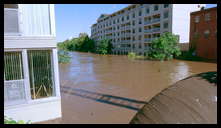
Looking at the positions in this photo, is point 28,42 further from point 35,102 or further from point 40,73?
point 35,102

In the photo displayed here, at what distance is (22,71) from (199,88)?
18.6ft

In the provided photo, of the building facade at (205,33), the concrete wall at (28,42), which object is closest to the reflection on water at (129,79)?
the concrete wall at (28,42)

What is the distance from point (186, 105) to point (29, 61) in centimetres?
559

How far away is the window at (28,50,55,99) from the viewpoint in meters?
5.87

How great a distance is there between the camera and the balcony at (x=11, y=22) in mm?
5336

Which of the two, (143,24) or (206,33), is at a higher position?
(143,24)

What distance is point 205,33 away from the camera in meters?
27.2

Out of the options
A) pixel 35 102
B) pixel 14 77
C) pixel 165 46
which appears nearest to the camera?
pixel 14 77

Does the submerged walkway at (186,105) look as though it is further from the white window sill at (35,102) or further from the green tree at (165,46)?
the green tree at (165,46)

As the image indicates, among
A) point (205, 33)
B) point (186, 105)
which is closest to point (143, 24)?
point (205, 33)

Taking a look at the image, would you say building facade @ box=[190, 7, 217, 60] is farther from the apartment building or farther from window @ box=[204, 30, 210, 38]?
the apartment building

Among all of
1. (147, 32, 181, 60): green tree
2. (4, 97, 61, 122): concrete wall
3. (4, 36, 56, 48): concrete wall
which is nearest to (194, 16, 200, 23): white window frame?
(147, 32, 181, 60): green tree
